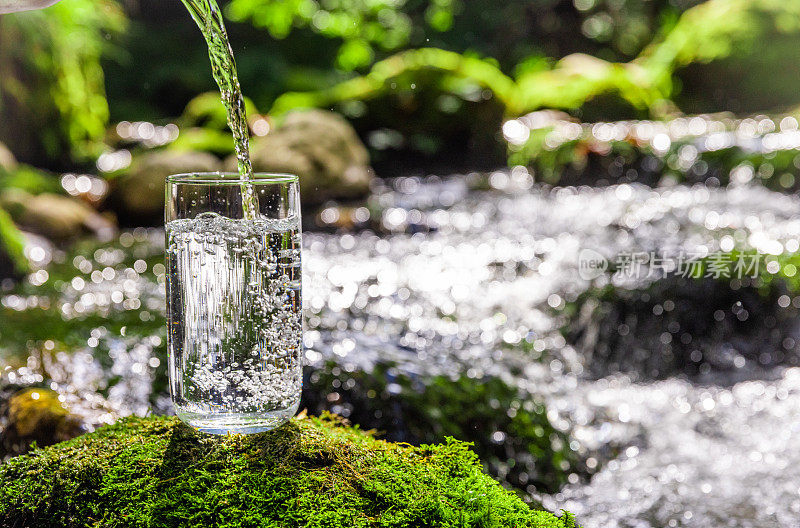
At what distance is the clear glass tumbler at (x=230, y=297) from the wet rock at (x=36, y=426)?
37.4 inches

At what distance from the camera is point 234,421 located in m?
1.60

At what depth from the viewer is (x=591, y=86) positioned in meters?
12.2

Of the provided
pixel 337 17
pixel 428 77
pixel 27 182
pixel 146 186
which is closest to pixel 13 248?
pixel 146 186

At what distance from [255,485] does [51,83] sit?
10971 mm

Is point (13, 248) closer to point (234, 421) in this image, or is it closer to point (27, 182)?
point (27, 182)

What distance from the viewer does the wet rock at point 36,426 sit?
235 centimetres

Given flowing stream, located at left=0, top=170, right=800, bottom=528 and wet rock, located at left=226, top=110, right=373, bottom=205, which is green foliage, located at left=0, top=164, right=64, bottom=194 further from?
wet rock, located at left=226, top=110, right=373, bottom=205

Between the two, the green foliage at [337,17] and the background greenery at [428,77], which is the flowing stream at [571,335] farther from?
the background greenery at [428,77]

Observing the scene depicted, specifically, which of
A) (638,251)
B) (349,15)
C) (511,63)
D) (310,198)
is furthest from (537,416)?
(511,63)

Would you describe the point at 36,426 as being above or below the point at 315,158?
below

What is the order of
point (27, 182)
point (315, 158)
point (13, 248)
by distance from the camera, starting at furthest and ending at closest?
point (315, 158) → point (27, 182) → point (13, 248)

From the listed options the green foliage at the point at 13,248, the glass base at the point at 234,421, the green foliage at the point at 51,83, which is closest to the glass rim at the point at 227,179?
the glass base at the point at 234,421

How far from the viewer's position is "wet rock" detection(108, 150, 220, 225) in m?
9.02

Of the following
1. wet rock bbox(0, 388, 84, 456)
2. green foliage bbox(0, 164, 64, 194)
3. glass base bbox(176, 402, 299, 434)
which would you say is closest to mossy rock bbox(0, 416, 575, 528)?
glass base bbox(176, 402, 299, 434)
